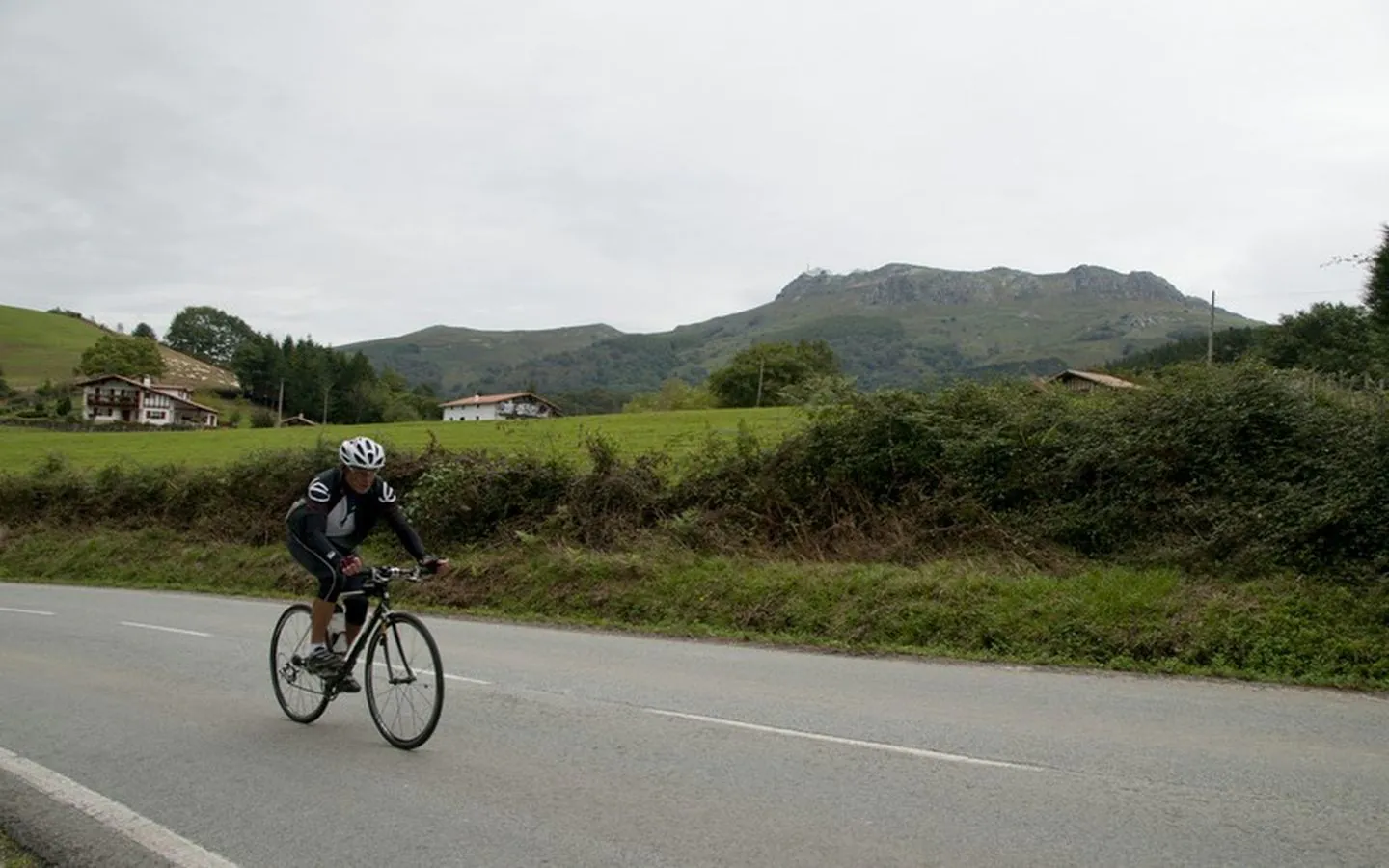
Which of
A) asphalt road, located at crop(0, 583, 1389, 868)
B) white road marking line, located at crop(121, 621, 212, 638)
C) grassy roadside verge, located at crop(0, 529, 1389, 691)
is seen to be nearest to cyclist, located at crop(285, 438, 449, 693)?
asphalt road, located at crop(0, 583, 1389, 868)

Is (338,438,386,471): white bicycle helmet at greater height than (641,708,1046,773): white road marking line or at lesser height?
greater

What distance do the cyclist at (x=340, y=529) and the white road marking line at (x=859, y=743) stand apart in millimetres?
2228

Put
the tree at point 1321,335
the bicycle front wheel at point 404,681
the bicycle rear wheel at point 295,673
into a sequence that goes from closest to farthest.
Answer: the bicycle front wheel at point 404,681, the bicycle rear wheel at point 295,673, the tree at point 1321,335

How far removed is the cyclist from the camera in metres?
6.82

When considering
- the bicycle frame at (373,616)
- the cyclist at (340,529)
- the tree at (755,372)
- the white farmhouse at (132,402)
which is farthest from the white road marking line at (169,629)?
the white farmhouse at (132,402)

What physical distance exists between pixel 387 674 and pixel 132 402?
431 ft

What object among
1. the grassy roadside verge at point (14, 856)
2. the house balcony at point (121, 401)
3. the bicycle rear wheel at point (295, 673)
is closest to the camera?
the grassy roadside verge at point (14, 856)

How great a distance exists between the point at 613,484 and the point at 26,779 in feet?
43.2

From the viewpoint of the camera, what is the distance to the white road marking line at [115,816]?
4.64 metres

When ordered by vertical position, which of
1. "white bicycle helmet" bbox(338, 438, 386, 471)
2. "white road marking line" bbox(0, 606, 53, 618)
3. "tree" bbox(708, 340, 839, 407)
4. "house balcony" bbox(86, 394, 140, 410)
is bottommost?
"white road marking line" bbox(0, 606, 53, 618)

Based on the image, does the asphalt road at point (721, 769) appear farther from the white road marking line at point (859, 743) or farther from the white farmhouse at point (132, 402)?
the white farmhouse at point (132, 402)

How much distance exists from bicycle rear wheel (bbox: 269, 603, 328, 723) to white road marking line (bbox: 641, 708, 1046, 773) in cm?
251

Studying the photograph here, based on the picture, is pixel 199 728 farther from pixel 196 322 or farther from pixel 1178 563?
pixel 196 322

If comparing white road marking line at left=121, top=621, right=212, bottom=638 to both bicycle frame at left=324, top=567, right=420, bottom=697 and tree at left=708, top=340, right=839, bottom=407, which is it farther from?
tree at left=708, top=340, right=839, bottom=407
